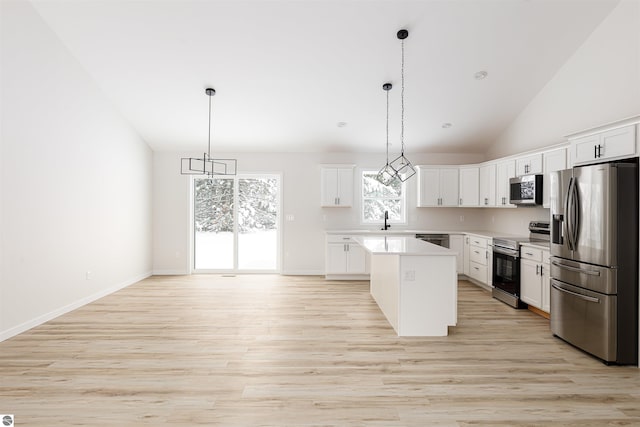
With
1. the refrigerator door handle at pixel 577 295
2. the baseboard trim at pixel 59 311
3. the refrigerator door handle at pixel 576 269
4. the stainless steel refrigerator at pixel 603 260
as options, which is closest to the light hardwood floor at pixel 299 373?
the baseboard trim at pixel 59 311

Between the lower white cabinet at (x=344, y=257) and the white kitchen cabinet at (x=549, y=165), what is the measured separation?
3060 millimetres

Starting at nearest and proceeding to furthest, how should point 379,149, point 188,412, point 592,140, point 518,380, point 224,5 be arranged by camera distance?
point 188,412
point 518,380
point 592,140
point 224,5
point 379,149

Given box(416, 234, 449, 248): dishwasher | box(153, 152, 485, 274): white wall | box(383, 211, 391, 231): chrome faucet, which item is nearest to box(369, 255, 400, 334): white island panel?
box(383, 211, 391, 231): chrome faucet

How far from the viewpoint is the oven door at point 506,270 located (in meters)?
4.66

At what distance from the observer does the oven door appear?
4.66 meters

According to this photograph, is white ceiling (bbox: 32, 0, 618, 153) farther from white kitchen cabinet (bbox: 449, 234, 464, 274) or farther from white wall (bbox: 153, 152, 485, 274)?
white kitchen cabinet (bbox: 449, 234, 464, 274)

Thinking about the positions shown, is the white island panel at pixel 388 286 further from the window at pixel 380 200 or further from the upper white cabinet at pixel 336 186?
the window at pixel 380 200

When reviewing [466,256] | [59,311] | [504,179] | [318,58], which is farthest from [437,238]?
[59,311]

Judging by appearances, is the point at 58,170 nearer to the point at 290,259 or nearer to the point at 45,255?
the point at 45,255

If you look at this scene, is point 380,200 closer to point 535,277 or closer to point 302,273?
point 302,273

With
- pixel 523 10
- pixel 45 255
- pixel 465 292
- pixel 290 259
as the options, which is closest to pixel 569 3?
pixel 523 10

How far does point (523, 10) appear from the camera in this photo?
3.84 meters

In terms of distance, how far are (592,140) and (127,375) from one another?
483 cm

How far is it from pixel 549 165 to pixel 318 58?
3.53 metres
